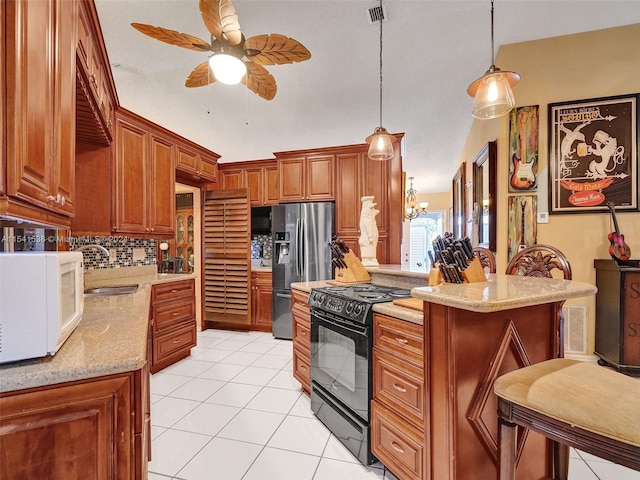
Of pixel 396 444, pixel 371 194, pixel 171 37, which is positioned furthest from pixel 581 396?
pixel 371 194

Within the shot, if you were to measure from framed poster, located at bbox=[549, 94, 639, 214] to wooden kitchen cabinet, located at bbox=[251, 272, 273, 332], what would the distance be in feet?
11.0

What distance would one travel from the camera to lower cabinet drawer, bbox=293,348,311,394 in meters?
2.33

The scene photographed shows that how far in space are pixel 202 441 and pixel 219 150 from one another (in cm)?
375

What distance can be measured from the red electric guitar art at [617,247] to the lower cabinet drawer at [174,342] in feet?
13.2

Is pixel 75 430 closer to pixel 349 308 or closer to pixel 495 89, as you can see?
pixel 349 308

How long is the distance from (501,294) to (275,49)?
5.83ft

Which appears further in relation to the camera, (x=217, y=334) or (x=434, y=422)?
(x=217, y=334)

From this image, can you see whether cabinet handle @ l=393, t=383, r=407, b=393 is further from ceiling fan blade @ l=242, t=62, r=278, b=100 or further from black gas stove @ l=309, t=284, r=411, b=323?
ceiling fan blade @ l=242, t=62, r=278, b=100

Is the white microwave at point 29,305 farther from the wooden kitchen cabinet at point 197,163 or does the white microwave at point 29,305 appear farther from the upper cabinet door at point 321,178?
the upper cabinet door at point 321,178

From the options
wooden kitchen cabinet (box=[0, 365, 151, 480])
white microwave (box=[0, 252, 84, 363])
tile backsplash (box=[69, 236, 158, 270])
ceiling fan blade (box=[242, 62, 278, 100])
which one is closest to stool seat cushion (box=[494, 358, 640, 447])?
wooden kitchen cabinet (box=[0, 365, 151, 480])

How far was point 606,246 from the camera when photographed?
102 inches

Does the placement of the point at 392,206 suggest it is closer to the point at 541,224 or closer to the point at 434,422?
the point at 541,224

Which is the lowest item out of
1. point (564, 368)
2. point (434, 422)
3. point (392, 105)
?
point (434, 422)

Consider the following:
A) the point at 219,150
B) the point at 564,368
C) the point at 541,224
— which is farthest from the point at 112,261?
the point at 541,224
